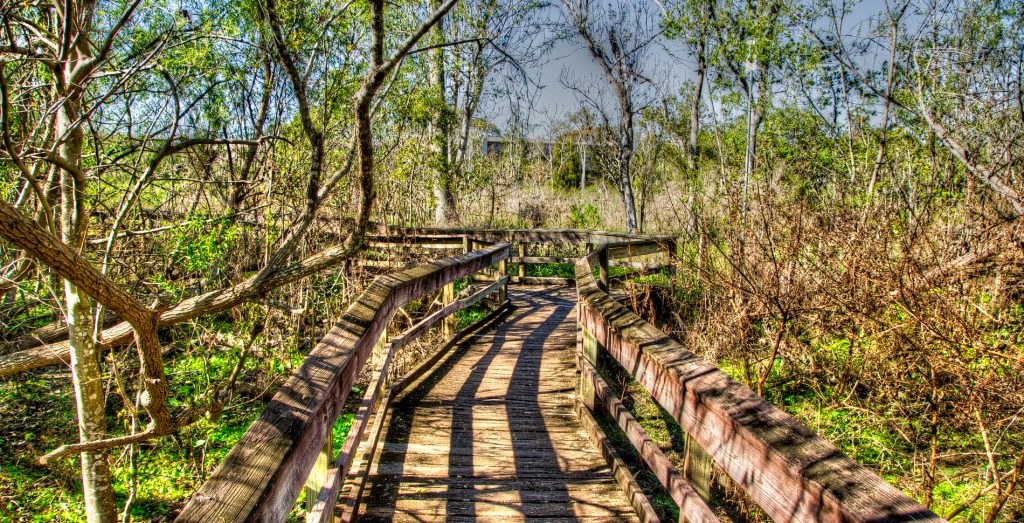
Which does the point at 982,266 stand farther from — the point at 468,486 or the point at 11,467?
the point at 11,467

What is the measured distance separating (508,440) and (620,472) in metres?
0.91

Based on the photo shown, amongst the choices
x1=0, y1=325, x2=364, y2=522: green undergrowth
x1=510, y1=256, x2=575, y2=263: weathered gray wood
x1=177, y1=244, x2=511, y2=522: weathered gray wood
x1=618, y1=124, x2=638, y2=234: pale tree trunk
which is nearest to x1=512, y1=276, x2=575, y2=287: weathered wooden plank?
x1=510, y1=256, x2=575, y2=263: weathered gray wood

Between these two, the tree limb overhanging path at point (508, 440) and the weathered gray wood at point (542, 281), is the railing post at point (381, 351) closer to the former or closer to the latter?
the tree limb overhanging path at point (508, 440)

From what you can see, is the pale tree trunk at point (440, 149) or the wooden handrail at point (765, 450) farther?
the pale tree trunk at point (440, 149)

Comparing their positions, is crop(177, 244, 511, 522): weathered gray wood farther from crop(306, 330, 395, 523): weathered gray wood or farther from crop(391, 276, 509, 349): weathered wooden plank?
crop(391, 276, 509, 349): weathered wooden plank

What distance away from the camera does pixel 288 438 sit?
143cm

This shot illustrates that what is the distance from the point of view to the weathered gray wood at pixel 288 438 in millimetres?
1142

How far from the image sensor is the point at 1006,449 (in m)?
4.62

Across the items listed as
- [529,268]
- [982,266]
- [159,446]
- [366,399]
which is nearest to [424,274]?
[366,399]

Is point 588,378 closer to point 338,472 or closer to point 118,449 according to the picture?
point 338,472

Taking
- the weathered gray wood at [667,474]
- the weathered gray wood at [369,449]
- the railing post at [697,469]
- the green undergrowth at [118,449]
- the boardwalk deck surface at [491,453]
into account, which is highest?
the railing post at [697,469]

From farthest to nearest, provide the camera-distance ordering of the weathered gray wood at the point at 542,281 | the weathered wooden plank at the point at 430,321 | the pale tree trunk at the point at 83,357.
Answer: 1. the weathered gray wood at the point at 542,281
2. the weathered wooden plank at the point at 430,321
3. the pale tree trunk at the point at 83,357

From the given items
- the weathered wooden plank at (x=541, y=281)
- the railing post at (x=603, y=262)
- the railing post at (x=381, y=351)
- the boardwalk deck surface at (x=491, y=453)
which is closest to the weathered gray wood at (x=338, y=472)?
the railing post at (x=381, y=351)

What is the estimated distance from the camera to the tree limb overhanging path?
50.0 inches
